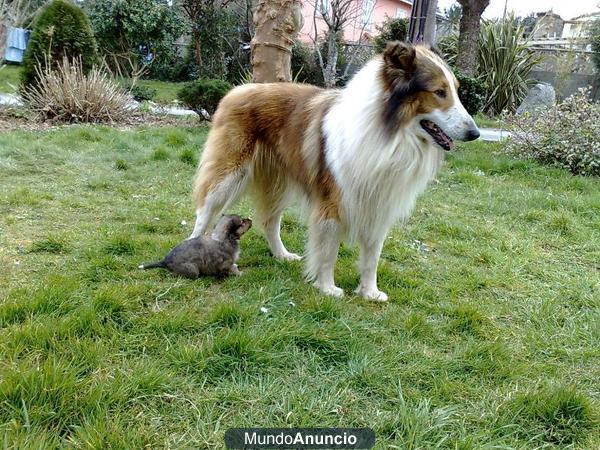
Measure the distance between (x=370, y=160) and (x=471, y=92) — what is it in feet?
34.7

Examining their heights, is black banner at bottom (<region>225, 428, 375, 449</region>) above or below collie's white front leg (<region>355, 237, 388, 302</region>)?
below

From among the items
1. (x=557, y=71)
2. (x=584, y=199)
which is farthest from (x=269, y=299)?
(x=557, y=71)

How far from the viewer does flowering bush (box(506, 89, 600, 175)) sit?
7206 mm

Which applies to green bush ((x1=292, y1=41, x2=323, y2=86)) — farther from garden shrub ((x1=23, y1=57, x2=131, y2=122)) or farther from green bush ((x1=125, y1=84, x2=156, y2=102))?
garden shrub ((x1=23, y1=57, x2=131, y2=122))

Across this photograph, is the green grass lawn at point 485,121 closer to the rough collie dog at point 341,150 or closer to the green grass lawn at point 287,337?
the green grass lawn at point 287,337

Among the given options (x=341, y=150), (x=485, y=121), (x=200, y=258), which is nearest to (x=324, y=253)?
(x=341, y=150)

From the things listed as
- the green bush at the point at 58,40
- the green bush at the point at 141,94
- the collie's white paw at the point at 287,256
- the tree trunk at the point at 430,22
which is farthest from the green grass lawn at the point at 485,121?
the collie's white paw at the point at 287,256

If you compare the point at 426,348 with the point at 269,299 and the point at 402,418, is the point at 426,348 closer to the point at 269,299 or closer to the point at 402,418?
the point at 402,418

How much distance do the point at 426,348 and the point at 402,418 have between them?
72cm

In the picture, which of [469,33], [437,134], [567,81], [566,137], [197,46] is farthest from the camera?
[197,46]

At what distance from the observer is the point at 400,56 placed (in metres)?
2.93

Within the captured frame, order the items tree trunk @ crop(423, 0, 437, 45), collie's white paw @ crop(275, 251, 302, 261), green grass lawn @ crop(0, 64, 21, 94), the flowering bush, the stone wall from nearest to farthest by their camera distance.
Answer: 1. collie's white paw @ crop(275, 251, 302, 261)
2. the flowering bush
3. tree trunk @ crop(423, 0, 437, 45)
4. green grass lawn @ crop(0, 64, 21, 94)
5. the stone wall

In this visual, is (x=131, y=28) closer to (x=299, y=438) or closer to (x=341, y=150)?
(x=341, y=150)

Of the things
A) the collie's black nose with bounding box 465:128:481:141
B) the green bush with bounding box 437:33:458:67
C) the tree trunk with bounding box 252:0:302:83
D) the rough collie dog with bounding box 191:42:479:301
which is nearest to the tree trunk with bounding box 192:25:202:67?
the green bush with bounding box 437:33:458:67
